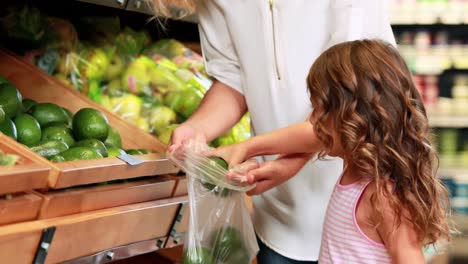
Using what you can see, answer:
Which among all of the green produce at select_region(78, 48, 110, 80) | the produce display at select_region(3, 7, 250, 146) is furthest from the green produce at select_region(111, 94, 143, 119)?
the green produce at select_region(78, 48, 110, 80)

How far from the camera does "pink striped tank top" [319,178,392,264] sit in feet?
4.15

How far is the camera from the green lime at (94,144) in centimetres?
164

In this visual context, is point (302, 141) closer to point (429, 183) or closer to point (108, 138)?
point (429, 183)

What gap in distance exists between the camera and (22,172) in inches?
49.6

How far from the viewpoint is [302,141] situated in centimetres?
149

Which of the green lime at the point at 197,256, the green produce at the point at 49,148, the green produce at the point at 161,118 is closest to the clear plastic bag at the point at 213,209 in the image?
the green lime at the point at 197,256

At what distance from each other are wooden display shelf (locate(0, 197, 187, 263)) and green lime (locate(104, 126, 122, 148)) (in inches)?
9.3

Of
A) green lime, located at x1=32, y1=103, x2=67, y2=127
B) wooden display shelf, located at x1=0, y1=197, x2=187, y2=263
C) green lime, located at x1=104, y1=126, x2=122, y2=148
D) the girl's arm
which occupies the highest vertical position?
the girl's arm

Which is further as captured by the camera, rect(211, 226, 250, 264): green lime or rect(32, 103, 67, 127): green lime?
rect(32, 103, 67, 127): green lime

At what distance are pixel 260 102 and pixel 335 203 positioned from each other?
40 cm

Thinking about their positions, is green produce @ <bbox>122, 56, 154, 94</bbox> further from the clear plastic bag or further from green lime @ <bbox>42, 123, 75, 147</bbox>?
the clear plastic bag

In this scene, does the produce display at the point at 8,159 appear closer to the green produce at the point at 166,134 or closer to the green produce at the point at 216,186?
the green produce at the point at 216,186

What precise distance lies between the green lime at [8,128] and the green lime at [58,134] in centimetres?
14

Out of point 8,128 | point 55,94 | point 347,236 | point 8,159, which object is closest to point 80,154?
point 8,128
